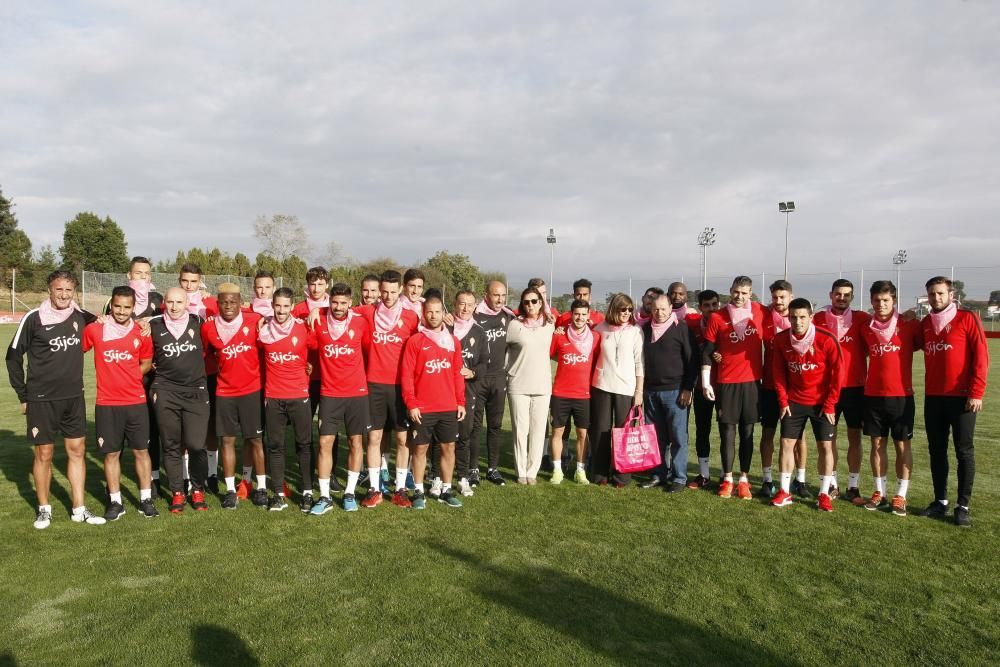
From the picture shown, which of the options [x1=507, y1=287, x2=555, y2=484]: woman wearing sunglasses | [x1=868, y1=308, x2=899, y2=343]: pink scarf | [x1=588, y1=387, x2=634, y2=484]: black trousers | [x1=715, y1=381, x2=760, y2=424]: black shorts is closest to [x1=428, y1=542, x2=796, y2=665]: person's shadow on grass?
[x1=507, y1=287, x2=555, y2=484]: woman wearing sunglasses

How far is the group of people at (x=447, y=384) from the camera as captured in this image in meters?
5.12

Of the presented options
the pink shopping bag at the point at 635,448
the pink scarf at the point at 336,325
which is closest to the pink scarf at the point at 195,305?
the pink scarf at the point at 336,325

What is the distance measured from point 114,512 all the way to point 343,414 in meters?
1.93

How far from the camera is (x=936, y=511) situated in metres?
5.29

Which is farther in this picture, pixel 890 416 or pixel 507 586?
pixel 890 416

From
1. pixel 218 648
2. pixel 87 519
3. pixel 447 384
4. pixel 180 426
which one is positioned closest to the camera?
pixel 218 648

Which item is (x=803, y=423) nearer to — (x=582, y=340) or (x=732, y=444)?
(x=732, y=444)

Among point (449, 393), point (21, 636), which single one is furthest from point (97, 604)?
point (449, 393)

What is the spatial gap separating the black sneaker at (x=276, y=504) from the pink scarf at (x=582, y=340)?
3.02 m

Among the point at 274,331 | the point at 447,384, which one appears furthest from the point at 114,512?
the point at 447,384

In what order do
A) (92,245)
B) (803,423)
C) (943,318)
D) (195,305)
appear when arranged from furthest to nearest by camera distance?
(92,245) → (195,305) → (803,423) → (943,318)

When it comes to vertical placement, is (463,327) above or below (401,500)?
above

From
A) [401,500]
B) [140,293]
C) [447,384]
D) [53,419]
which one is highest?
[140,293]

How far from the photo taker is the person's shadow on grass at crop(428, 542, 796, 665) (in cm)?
310
